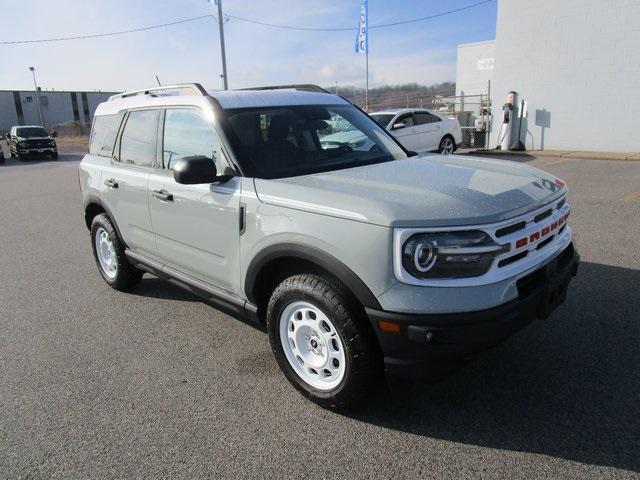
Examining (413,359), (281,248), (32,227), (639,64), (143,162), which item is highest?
(639,64)

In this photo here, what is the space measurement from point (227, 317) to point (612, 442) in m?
3.02

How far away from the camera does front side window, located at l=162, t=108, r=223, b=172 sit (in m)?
3.50

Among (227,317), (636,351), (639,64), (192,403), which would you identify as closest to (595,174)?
(639,64)

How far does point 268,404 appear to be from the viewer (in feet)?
10.2

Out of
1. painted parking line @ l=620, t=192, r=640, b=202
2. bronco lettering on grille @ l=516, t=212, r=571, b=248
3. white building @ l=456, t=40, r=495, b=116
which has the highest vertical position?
white building @ l=456, t=40, r=495, b=116

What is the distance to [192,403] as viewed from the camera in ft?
10.4

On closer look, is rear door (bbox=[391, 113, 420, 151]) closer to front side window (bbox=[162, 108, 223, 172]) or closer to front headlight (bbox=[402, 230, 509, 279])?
front side window (bbox=[162, 108, 223, 172])

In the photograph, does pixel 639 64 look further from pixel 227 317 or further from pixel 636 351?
pixel 227 317

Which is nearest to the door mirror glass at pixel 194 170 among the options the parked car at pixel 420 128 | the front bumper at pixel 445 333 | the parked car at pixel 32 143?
the front bumper at pixel 445 333

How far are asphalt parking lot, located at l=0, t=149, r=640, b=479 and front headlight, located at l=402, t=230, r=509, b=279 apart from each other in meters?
0.95

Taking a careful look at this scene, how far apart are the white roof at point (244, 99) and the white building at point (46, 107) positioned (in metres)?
68.8

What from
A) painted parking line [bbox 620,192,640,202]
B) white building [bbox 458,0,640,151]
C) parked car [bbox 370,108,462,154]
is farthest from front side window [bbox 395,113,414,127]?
painted parking line [bbox 620,192,640,202]

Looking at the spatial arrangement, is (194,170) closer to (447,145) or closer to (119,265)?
(119,265)

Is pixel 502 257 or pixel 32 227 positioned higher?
pixel 502 257
